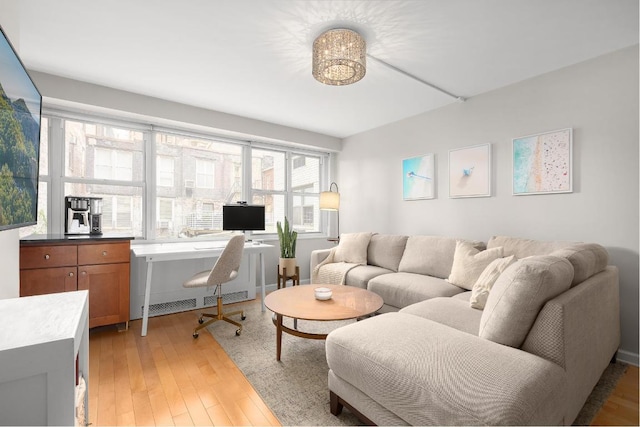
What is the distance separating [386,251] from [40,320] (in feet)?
10.8

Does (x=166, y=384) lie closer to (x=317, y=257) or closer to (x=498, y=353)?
(x=498, y=353)

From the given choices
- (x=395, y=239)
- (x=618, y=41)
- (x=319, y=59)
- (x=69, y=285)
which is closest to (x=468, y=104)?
(x=618, y=41)

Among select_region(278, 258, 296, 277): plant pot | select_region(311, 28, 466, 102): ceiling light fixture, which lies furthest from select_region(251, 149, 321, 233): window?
select_region(311, 28, 466, 102): ceiling light fixture

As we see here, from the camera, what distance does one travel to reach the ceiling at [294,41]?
1.86 meters

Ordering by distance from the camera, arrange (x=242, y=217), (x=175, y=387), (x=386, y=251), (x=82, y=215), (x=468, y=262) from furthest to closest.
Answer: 1. (x=242, y=217)
2. (x=386, y=251)
3. (x=82, y=215)
4. (x=468, y=262)
5. (x=175, y=387)

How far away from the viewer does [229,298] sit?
149 inches

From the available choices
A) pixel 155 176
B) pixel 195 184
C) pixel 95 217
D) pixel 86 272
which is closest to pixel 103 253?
pixel 86 272

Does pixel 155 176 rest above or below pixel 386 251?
above

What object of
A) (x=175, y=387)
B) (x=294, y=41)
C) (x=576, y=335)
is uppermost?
(x=294, y=41)

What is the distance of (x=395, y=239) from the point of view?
3688mm

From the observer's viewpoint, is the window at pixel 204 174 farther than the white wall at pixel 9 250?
Yes

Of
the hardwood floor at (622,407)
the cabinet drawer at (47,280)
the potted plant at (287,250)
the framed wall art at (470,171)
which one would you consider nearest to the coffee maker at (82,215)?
the cabinet drawer at (47,280)

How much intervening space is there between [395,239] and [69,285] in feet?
10.8

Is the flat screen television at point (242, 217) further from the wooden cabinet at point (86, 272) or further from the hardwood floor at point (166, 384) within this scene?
the hardwood floor at point (166, 384)
